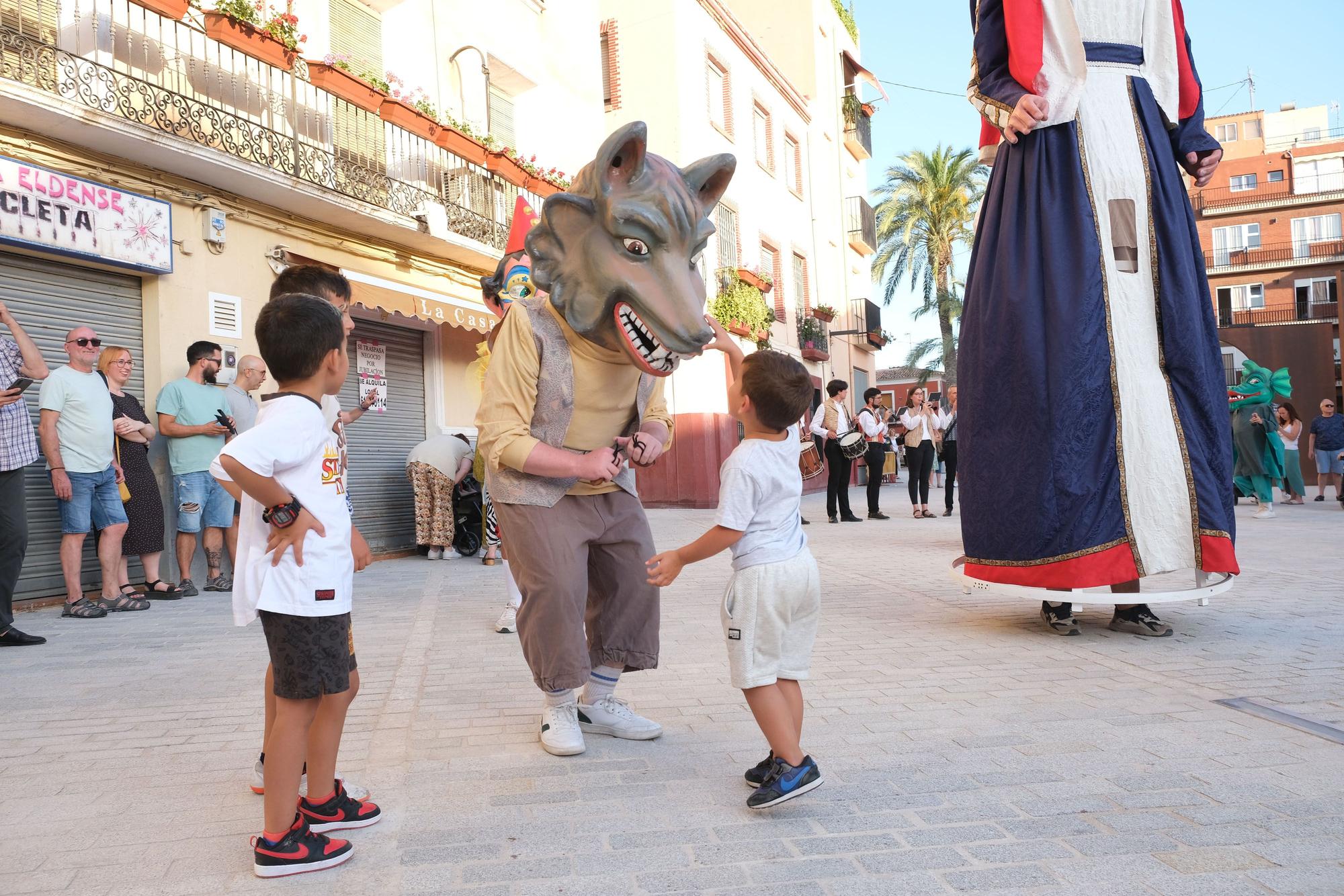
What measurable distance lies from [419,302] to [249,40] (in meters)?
3.05

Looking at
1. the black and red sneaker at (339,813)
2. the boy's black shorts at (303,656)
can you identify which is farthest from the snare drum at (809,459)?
the boy's black shorts at (303,656)

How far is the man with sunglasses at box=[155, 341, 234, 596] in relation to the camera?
8086mm

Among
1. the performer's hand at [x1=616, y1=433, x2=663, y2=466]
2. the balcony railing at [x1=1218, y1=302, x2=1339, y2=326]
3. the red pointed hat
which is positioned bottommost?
the performer's hand at [x1=616, y1=433, x2=663, y2=466]

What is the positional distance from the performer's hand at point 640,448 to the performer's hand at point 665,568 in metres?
0.38

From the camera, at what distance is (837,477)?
14.0 metres

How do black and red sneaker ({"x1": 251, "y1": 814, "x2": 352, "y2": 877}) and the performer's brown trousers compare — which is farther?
the performer's brown trousers

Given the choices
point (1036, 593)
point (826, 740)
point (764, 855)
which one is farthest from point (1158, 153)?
point (764, 855)

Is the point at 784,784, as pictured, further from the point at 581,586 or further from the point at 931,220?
the point at 931,220

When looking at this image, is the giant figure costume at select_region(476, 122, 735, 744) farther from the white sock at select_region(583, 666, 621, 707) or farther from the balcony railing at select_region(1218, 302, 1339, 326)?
the balcony railing at select_region(1218, 302, 1339, 326)

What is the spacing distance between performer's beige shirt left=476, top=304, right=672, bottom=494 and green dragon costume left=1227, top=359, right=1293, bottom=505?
11.5 meters

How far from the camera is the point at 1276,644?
4711mm

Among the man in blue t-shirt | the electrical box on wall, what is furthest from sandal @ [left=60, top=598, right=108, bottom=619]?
the man in blue t-shirt

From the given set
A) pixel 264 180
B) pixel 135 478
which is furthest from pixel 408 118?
pixel 135 478

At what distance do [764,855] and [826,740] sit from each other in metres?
1.01
